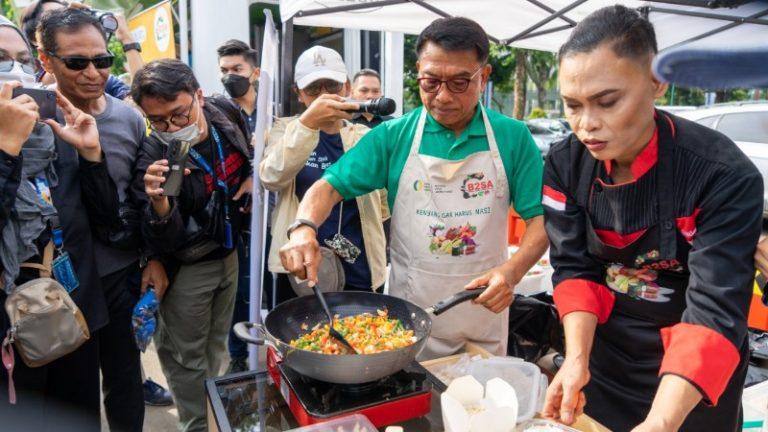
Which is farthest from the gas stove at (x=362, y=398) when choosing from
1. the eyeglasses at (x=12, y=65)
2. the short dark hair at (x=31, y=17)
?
the short dark hair at (x=31, y=17)

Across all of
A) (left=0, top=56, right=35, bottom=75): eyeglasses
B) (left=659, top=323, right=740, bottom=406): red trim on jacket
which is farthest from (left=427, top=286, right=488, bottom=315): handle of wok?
(left=0, top=56, right=35, bottom=75): eyeglasses

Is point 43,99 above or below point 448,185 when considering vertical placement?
above

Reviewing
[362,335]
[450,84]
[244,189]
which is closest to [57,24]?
[244,189]

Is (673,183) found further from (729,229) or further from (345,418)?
(345,418)

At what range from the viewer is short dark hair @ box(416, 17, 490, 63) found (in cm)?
174

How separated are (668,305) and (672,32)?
3.41 meters

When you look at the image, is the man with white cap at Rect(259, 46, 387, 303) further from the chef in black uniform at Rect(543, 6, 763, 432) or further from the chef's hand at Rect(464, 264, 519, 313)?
the chef in black uniform at Rect(543, 6, 763, 432)

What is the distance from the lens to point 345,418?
1.24m

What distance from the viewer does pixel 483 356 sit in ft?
5.75

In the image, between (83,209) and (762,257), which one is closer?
(762,257)

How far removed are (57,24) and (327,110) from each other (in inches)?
44.0

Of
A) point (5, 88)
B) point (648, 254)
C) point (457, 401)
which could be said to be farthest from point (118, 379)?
point (648, 254)

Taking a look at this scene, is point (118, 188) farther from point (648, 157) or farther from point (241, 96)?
point (648, 157)

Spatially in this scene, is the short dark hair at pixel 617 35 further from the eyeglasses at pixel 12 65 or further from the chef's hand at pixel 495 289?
the eyeglasses at pixel 12 65
